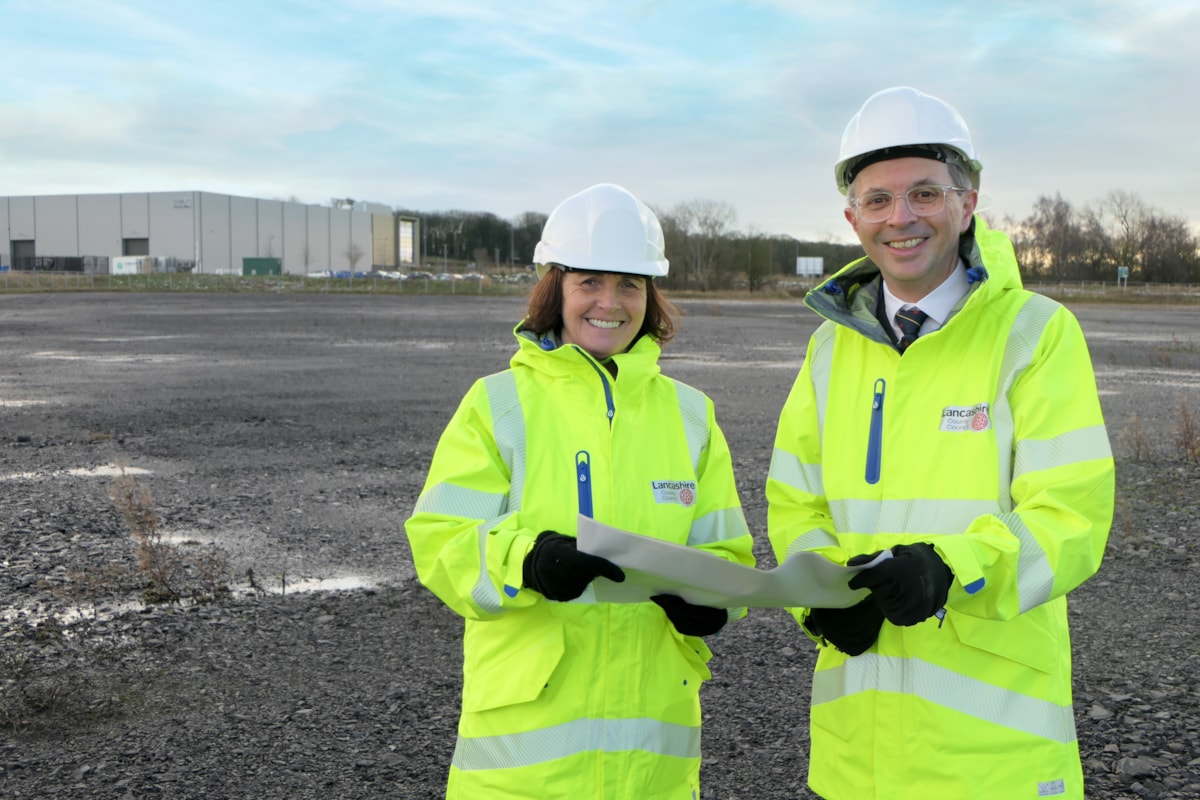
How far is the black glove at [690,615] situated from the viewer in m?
2.37

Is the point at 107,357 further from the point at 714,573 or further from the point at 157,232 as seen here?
the point at 157,232

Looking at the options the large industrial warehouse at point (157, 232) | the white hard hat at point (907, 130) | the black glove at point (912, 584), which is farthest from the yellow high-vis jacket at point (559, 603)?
the large industrial warehouse at point (157, 232)

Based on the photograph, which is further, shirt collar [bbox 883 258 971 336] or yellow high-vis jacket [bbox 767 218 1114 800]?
A: shirt collar [bbox 883 258 971 336]

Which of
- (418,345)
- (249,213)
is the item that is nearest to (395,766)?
(418,345)

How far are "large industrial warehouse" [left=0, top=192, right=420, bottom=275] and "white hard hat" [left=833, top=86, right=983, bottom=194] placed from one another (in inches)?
3658

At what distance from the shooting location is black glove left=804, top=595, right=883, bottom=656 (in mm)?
2359

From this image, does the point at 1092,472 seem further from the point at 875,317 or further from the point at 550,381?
the point at 550,381

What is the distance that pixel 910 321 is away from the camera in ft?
8.35

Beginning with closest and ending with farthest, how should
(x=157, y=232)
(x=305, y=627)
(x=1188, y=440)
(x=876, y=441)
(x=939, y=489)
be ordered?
1. (x=939, y=489)
2. (x=876, y=441)
3. (x=305, y=627)
4. (x=1188, y=440)
5. (x=157, y=232)

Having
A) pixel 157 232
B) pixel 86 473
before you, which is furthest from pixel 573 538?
pixel 157 232

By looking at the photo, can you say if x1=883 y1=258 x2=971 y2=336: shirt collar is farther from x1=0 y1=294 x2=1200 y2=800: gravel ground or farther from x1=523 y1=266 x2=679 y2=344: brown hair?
x1=0 y1=294 x2=1200 y2=800: gravel ground

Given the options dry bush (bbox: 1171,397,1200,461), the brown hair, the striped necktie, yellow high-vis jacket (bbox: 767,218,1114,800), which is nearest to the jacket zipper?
the brown hair

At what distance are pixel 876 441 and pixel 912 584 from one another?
1.61 ft

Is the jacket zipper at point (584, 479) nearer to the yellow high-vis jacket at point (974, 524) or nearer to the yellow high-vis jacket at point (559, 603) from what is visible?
the yellow high-vis jacket at point (559, 603)
